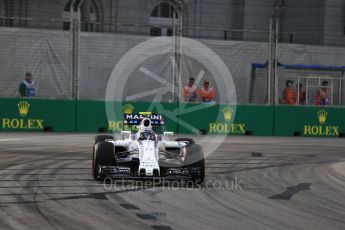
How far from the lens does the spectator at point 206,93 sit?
25.2 m

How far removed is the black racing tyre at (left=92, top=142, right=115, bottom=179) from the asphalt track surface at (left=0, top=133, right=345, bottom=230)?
0.33 meters

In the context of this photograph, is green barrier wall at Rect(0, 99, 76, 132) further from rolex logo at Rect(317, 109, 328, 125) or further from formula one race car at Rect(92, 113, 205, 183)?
formula one race car at Rect(92, 113, 205, 183)

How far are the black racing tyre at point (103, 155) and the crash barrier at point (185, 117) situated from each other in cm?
1209

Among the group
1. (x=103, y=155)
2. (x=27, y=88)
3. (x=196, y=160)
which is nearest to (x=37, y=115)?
(x=27, y=88)

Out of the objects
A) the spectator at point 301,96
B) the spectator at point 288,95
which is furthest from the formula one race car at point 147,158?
the spectator at point 301,96

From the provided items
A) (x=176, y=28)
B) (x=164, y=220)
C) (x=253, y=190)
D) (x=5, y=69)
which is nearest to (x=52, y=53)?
(x=5, y=69)

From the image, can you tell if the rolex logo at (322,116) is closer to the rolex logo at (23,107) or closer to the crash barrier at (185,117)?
the crash barrier at (185,117)

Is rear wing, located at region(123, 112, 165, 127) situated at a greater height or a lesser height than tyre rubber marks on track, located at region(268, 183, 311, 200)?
greater

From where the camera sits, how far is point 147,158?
1199 centimetres

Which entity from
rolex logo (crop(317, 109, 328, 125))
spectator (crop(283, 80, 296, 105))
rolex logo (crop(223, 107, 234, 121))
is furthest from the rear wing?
rolex logo (crop(317, 109, 328, 125))

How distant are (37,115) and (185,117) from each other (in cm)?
506

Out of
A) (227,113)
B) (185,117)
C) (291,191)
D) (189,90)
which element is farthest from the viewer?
(227,113)

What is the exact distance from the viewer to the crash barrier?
24031 millimetres

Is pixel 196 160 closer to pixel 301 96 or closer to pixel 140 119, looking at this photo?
pixel 140 119
